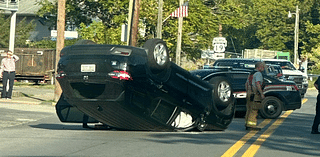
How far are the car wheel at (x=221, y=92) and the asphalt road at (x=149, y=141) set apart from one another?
2.18 feet

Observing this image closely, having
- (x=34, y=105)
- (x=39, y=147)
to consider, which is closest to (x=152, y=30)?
(x=34, y=105)

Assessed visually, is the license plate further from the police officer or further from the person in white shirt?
the person in white shirt

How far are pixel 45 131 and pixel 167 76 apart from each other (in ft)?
11.3

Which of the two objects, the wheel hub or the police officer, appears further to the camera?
the police officer

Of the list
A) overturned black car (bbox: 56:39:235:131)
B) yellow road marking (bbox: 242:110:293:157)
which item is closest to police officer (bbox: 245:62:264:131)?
yellow road marking (bbox: 242:110:293:157)

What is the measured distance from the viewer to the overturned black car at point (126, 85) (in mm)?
11891

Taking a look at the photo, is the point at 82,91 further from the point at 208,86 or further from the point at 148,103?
the point at 208,86

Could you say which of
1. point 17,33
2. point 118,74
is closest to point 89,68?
point 118,74

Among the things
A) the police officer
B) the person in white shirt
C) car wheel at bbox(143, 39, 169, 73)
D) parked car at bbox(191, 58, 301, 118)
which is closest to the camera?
car wheel at bbox(143, 39, 169, 73)

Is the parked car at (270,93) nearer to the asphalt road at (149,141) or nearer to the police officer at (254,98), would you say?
the asphalt road at (149,141)

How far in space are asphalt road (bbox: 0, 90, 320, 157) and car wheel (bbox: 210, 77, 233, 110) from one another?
666 millimetres

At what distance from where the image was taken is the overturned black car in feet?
39.0

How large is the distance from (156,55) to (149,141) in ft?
5.47

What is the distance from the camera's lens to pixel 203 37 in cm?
4438
